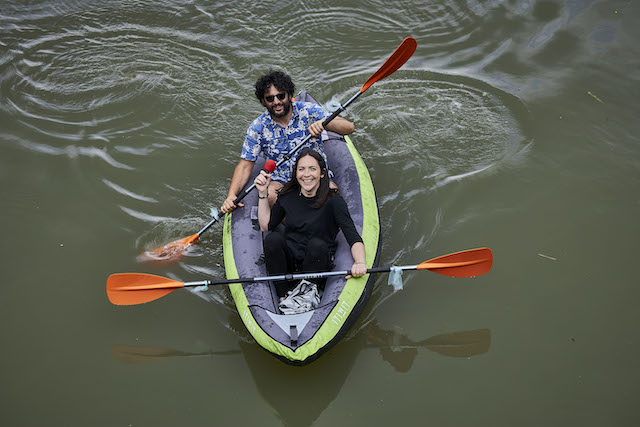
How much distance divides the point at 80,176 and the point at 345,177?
264 centimetres

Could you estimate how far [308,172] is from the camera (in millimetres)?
3764

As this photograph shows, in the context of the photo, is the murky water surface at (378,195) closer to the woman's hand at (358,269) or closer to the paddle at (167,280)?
the paddle at (167,280)

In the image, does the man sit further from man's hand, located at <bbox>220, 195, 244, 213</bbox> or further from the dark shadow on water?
the dark shadow on water

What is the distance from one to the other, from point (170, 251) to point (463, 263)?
235cm

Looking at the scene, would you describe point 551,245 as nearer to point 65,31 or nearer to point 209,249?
point 209,249

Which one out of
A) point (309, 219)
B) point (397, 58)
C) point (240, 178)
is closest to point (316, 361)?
point (309, 219)

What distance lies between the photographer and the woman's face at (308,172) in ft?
12.4

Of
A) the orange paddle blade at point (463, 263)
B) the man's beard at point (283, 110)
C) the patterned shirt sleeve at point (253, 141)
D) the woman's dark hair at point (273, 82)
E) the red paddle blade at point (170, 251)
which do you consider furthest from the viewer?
the red paddle blade at point (170, 251)

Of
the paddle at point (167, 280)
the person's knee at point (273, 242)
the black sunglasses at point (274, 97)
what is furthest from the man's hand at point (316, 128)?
the paddle at point (167, 280)

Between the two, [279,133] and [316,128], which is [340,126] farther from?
[279,133]

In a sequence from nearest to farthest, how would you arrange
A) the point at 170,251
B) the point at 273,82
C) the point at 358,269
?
1. the point at 358,269
2. the point at 273,82
3. the point at 170,251

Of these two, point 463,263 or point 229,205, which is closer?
point 463,263

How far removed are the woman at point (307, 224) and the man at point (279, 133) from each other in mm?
341

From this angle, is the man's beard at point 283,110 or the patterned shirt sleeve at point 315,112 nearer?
the man's beard at point 283,110
